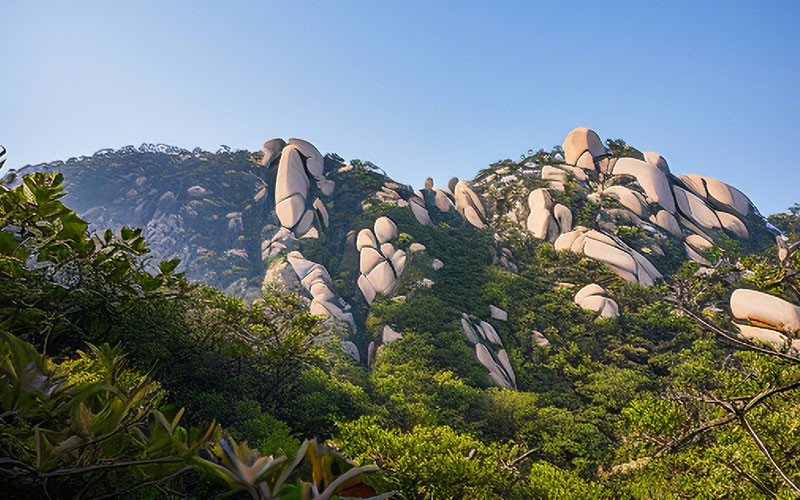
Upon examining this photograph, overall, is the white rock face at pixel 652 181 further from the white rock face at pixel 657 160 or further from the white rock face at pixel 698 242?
the white rock face at pixel 698 242

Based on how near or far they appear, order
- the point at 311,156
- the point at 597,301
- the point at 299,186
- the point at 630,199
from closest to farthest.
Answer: the point at 597,301 < the point at 630,199 < the point at 299,186 < the point at 311,156

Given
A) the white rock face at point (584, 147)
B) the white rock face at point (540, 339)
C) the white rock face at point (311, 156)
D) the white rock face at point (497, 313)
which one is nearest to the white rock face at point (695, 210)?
the white rock face at point (584, 147)

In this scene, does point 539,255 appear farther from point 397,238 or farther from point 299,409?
point 299,409

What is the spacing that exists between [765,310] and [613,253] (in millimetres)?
8208

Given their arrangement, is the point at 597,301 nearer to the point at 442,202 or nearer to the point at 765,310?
the point at 765,310

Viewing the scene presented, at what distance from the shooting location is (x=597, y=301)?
23.2m

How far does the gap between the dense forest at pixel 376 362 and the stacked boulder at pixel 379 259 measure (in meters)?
0.38

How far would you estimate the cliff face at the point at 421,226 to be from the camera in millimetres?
23891

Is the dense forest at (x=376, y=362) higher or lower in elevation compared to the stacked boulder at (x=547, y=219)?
lower

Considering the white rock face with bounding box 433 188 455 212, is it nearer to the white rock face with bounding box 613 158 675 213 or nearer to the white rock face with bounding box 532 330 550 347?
the white rock face with bounding box 613 158 675 213

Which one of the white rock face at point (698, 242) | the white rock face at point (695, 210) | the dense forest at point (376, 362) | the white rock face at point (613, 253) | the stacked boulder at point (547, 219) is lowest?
the dense forest at point (376, 362)

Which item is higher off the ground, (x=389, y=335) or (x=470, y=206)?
(x=470, y=206)

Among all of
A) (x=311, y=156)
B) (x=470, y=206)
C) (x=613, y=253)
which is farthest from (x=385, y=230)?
(x=613, y=253)

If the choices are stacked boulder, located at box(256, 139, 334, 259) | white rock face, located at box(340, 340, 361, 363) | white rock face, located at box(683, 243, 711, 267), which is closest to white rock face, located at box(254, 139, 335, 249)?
stacked boulder, located at box(256, 139, 334, 259)
